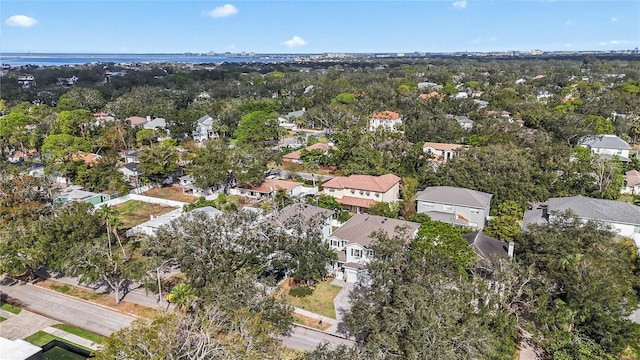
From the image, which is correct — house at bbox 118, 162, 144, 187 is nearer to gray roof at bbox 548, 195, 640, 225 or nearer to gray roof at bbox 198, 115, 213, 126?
gray roof at bbox 198, 115, 213, 126

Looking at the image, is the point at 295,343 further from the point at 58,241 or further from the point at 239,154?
the point at 239,154

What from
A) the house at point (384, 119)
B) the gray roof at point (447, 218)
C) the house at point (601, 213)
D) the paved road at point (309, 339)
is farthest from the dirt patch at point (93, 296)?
the house at point (384, 119)

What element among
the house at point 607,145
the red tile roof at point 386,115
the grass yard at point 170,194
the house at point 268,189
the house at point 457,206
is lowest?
the grass yard at point 170,194

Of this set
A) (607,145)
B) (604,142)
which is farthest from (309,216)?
(604,142)

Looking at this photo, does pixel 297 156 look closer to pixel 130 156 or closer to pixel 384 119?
pixel 130 156

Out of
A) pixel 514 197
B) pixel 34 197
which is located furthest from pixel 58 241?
pixel 514 197

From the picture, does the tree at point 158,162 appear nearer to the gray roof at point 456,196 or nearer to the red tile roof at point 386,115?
the gray roof at point 456,196

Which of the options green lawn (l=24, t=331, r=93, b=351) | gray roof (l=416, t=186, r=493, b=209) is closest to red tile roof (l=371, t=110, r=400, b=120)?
gray roof (l=416, t=186, r=493, b=209)
